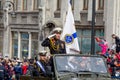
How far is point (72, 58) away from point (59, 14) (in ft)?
66.9

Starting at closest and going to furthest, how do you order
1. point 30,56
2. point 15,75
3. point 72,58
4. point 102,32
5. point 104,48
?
point 72,58 < point 104,48 < point 15,75 < point 102,32 < point 30,56

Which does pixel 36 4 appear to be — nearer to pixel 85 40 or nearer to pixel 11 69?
pixel 85 40

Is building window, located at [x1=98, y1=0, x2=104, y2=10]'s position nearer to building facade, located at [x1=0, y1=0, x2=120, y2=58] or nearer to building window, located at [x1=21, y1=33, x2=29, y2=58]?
building facade, located at [x1=0, y1=0, x2=120, y2=58]

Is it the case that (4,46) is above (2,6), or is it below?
below

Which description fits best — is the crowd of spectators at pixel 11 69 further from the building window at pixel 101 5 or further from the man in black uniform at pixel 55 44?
the man in black uniform at pixel 55 44

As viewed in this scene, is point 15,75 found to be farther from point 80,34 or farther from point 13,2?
point 13,2

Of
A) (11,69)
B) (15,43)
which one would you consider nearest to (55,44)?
(11,69)

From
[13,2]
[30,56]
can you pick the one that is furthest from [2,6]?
[30,56]

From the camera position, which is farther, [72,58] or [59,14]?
[59,14]

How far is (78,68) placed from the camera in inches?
509

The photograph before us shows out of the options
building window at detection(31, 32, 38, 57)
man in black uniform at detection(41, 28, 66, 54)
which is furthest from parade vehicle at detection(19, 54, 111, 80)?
building window at detection(31, 32, 38, 57)

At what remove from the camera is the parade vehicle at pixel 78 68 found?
41.3 feet

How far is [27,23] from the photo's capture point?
36062 millimetres

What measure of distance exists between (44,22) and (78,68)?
70.0 ft
